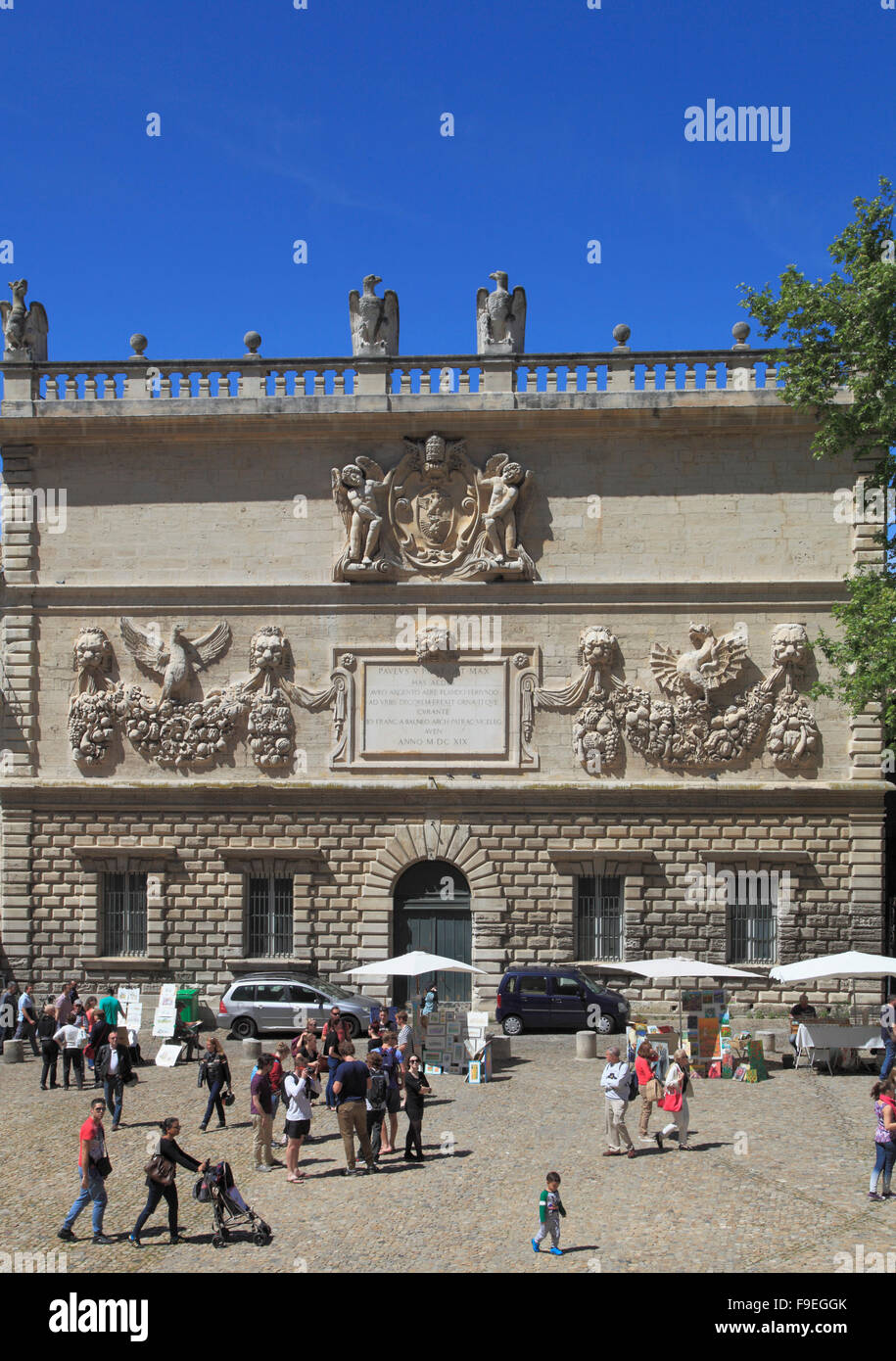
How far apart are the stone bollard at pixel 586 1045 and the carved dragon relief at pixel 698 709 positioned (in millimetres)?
6082

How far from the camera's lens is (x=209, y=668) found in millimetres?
27891

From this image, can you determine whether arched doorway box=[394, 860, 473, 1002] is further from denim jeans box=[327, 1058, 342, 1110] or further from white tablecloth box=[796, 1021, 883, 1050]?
denim jeans box=[327, 1058, 342, 1110]

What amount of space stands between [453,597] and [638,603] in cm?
392

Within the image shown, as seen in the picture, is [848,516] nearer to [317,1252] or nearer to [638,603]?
[638,603]

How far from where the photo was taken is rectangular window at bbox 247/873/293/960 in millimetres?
27578

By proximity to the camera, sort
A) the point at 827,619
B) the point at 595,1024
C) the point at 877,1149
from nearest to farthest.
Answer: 1. the point at 877,1149
2. the point at 595,1024
3. the point at 827,619

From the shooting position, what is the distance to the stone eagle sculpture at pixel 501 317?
1094 inches

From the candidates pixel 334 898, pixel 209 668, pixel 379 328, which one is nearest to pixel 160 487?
pixel 209 668

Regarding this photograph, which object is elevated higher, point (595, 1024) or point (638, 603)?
point (638, 603)

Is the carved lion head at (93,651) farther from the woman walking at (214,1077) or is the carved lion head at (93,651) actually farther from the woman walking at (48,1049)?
the woman walking at (214,1077)

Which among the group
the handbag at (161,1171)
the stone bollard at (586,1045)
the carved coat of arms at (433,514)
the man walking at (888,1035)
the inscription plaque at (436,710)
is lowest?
the stone bollard at (586,1045)

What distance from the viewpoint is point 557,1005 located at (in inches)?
981

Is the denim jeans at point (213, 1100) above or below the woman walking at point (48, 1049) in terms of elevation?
above

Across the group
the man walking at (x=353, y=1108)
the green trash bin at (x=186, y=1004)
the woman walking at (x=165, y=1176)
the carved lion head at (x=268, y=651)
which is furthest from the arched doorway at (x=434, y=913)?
the woman walking at (x=165, y=1176)
